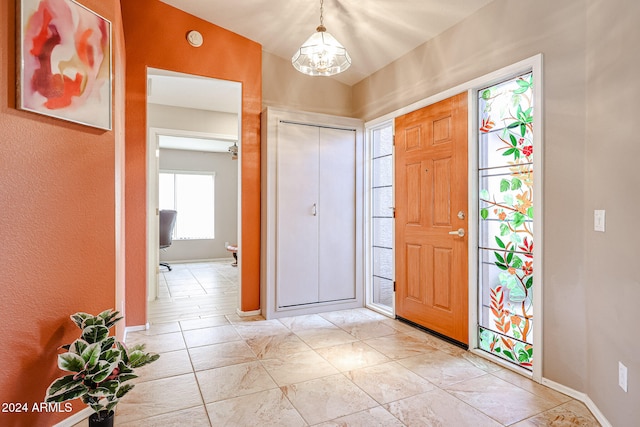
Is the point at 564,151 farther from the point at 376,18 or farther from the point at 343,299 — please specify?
the point at 343,299

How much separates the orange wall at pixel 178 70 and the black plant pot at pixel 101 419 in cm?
179

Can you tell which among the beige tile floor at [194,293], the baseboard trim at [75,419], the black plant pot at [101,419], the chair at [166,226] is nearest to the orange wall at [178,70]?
the beige tile floor at [194,293]

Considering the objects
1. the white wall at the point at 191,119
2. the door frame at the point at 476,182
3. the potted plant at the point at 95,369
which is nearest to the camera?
the potted plant at the point at 95,369

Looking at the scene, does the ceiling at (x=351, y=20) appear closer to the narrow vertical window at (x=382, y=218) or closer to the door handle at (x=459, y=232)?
the narrow vertical window at (x=382, y=218)

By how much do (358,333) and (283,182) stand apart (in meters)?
1.59

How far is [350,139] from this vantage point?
392cm

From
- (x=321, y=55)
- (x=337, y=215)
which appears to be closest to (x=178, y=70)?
(x=321, y=55)

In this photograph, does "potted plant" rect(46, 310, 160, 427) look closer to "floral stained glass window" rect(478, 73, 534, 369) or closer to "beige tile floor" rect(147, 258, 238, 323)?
"beige tile floor" rect(147, 258, 238, 323)

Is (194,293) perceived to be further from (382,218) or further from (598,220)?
(598,220)

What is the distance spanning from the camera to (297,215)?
3680mm

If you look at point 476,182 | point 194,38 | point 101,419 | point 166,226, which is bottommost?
point 101,419

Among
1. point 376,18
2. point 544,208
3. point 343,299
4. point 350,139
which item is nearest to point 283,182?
point 350,139

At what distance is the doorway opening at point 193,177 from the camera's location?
405 centimetres

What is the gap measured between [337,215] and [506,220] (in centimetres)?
173
